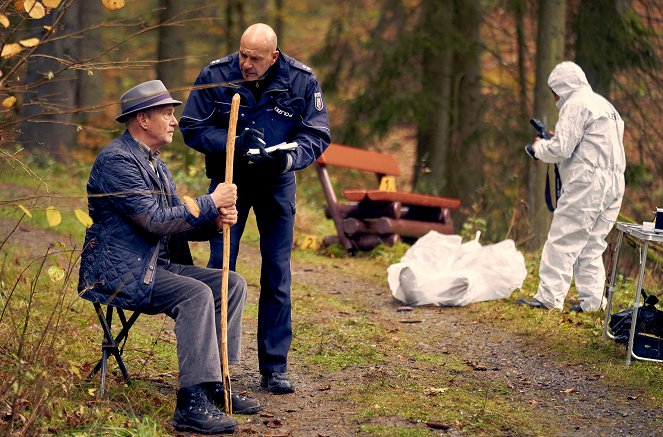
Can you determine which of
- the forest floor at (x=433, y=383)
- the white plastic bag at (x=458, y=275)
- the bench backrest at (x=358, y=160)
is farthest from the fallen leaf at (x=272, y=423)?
the bench backrest at (x=358, y=160)

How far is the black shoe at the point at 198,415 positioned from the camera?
16.5 feet

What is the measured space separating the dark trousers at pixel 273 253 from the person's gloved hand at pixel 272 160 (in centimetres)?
21

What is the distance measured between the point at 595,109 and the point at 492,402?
3.57 meters

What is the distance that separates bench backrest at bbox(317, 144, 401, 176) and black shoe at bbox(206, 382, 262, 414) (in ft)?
23.0

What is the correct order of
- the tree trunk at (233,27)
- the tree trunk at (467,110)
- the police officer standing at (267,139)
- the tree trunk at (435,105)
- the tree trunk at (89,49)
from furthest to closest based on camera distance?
1. the tree trunk at (233,27)
2. the tree trunk at (89,49)
3. the tree trunk at (467,110)
4. the tree trunk at (435,105)
5. the police officer standing at (267,139)

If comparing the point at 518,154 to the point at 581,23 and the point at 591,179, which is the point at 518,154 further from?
the point at 591,179

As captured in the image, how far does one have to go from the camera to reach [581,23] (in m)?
15.4

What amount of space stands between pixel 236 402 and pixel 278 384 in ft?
1.66

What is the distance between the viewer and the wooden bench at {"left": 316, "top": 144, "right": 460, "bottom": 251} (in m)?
12.3

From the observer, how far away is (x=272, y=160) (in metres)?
5.76

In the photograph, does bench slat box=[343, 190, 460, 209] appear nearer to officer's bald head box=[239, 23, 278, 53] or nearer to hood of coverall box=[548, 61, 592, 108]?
hood of coverall box=[548, 61, 592, 108]

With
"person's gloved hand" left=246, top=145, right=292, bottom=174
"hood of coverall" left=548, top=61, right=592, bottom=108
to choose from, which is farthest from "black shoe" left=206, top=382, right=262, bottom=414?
"hood of coverall" left=548, top=61, right=592, bottom=108

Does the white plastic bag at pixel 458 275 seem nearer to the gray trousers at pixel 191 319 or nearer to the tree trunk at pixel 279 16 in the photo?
the gray trousers at pixel 191 319

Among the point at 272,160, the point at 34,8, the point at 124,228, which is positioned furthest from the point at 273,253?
the point at 34,8
